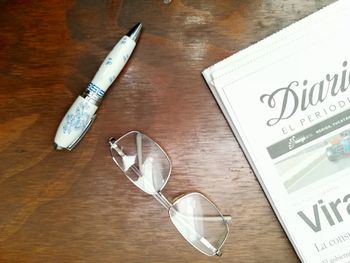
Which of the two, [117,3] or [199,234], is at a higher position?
[117,3]

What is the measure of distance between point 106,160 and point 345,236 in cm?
32

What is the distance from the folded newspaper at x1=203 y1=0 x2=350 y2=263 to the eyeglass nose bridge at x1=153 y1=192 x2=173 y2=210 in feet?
0.39

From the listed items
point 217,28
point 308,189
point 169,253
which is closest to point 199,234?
point 169,253

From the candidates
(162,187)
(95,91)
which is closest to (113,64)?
(95,91)

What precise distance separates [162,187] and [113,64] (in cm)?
17

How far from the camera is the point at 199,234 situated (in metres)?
0.71

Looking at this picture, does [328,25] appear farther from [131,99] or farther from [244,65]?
[131,99]

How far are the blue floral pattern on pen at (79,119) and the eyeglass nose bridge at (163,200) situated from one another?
130 mm

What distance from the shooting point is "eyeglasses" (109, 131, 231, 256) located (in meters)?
0.69

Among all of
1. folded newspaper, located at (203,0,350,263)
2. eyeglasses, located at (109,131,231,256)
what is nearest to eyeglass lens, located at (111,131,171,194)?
eyeglasses, located at (109,131,231,256)

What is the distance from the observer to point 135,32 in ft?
2.24

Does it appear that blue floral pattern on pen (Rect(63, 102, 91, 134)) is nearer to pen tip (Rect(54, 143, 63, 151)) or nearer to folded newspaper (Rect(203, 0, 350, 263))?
pen tip (Rect(54, 143, 63, 151))

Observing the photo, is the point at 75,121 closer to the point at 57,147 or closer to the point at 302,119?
the point at 57,147

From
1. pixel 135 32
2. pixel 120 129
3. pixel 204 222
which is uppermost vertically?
pixel 135 32
